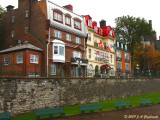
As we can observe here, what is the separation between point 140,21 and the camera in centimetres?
4662

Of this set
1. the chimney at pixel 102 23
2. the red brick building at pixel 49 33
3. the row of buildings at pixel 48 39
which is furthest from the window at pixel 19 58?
the chimney at pixel 102 23

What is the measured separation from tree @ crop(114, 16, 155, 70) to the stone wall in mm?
18596

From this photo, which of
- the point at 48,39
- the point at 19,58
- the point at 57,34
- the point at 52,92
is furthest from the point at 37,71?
the point at 57,34

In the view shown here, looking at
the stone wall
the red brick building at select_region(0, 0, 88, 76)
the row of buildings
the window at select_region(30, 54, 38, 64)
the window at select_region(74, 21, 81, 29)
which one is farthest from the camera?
the window at select_region(74, 21, 81, 29)

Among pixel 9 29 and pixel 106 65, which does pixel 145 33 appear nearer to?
pixel 106 65

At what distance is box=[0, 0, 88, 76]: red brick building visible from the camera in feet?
96.1

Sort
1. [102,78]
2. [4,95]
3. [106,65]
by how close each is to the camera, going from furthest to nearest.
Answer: [106,65] < [102,78] < [4,95]

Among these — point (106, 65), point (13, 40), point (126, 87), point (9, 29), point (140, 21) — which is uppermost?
point (140, 21)

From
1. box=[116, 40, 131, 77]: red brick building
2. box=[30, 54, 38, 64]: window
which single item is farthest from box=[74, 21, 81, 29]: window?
box=[116, 40, 131, 77]: red brick building

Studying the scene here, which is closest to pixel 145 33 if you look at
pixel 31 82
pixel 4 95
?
pixel 31 82

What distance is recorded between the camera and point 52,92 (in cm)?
2041

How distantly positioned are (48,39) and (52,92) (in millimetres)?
10915

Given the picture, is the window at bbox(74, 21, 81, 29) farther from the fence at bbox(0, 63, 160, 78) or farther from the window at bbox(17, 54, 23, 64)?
the window at bbox(17, 54, 23, 64)

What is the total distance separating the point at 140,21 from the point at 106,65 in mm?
13556
